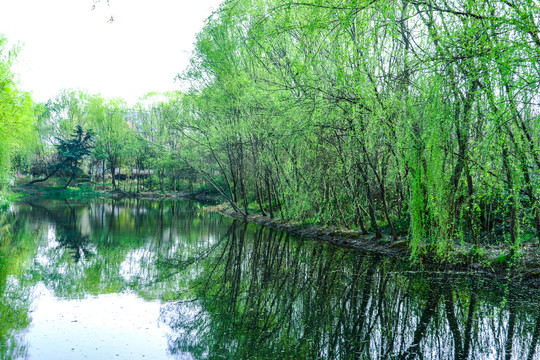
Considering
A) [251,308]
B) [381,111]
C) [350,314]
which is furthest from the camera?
[381,111]

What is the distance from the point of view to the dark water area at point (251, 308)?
15.4 ft

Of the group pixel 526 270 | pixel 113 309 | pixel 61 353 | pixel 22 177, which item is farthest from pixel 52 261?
pixel 22 177

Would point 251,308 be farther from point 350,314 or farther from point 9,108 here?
point 9,108

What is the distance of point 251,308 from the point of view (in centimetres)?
614

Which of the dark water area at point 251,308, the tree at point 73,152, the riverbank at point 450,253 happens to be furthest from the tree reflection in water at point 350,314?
the tree at point 73,152

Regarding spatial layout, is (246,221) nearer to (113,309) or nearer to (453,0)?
(113,309)

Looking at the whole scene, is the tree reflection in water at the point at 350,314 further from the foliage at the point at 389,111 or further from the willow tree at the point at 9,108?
the willow tree at the point at 9,108

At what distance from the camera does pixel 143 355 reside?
4602 mm

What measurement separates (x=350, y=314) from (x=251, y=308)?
1.49m

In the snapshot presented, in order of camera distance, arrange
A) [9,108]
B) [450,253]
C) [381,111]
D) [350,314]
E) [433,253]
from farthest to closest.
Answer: [9,108] < [433,253] < [381,111] < [450,253] < [350,314]

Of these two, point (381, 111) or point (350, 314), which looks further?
point (381, 111)

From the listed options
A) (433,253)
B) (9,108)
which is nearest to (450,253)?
Answer: (433,253)

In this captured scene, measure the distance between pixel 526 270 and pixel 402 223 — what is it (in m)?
4.42

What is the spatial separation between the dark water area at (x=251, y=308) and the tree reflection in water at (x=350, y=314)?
0.02m
